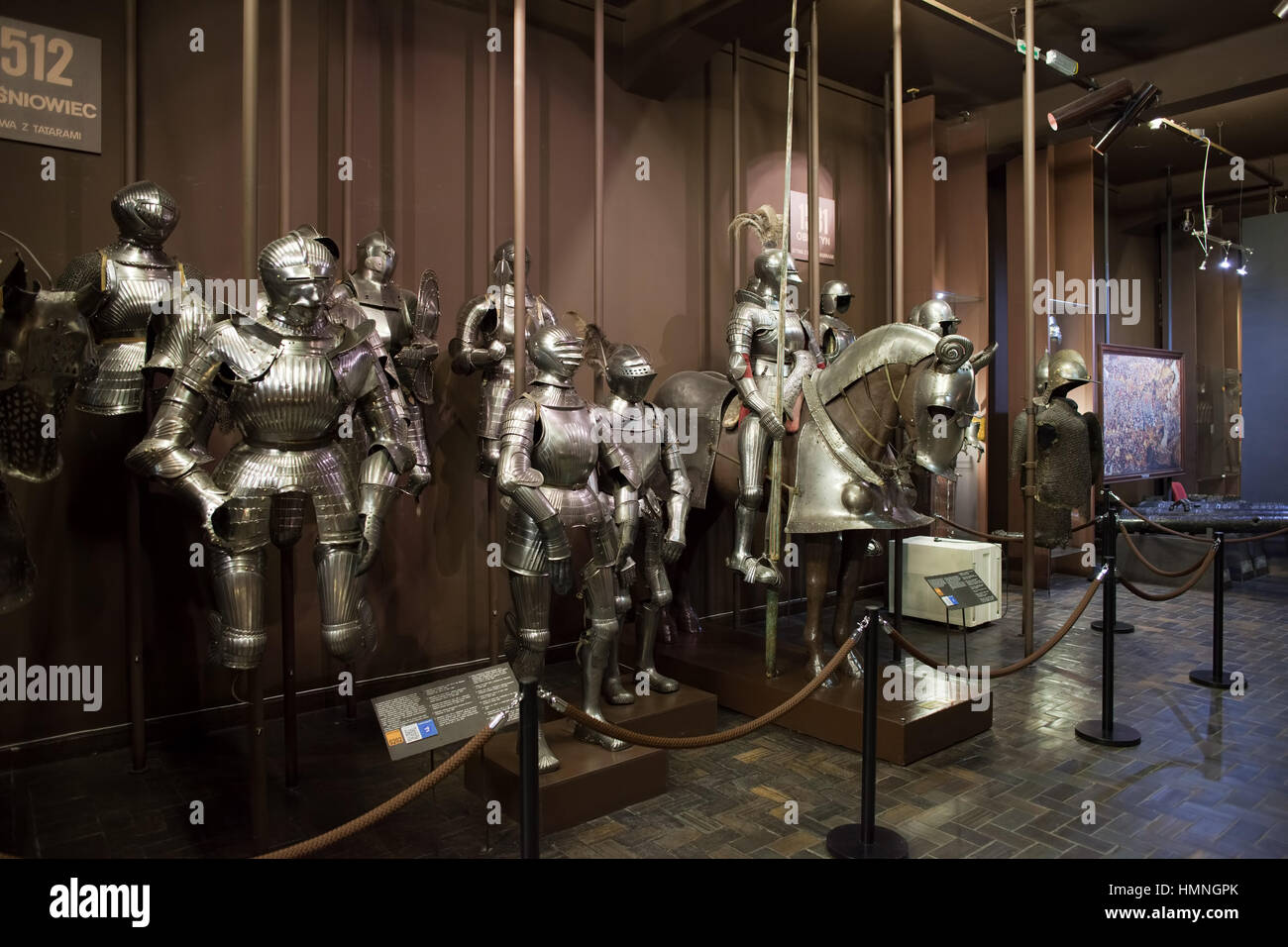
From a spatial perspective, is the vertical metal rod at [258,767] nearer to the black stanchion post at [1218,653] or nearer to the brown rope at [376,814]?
the brown rope at [376,814]

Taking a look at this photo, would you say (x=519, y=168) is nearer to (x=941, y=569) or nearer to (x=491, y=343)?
(x=491, y=343)

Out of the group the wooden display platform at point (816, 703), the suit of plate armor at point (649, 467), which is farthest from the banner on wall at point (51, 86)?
the wooden display platform at point (816, 703)

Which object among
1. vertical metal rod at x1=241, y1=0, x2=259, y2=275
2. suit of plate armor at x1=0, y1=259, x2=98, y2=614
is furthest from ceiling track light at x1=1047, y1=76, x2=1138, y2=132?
suit of plate armor at x1=0, y1=259, x2=98, y2=614

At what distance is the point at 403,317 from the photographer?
4.93 m

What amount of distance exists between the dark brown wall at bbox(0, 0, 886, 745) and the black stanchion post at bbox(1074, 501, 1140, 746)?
3.03 m

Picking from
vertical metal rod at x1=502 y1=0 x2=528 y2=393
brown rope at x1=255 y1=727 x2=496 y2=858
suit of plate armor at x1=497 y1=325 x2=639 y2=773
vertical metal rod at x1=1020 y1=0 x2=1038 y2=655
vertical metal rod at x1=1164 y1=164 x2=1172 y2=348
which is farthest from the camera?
vertical metal rod at x1=1164 y1=164 x2=1172 y2=348

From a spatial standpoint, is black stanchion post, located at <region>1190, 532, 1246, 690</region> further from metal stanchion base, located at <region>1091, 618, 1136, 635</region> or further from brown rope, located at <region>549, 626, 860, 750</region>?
brown rope, located at <region>549, 626, 860, 750</region>

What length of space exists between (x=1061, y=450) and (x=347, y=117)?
244 inches

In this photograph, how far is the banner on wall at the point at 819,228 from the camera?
25.8 ft

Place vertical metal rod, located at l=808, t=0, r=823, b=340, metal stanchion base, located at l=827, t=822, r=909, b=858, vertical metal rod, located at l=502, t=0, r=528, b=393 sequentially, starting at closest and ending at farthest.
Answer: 1. metal stanchion base, located at l=827, t=822, r=909, b=858
2. vertical metal rod, located at l=502, t=0, r=528, b=393
3. vertical metal rod, located at l=808, t=0, r=823, b=340

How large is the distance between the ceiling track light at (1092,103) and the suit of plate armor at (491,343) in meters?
5.61

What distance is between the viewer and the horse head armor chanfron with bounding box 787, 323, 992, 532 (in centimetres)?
444

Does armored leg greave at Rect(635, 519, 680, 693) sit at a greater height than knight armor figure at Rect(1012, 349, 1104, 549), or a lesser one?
lesser
